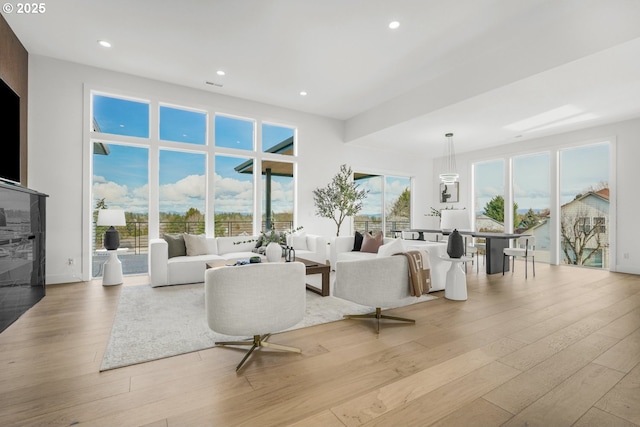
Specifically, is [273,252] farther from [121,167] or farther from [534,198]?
[534,198]

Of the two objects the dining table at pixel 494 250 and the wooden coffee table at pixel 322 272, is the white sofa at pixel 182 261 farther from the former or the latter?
the dining table at pixel 494 250

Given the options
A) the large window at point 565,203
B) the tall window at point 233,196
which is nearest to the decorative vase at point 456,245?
the tall window at point 233,196

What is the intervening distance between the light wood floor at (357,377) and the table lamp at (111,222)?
1524 millimetres

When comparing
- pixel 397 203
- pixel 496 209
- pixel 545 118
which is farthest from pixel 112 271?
pixel 496 209

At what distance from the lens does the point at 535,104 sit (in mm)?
4969

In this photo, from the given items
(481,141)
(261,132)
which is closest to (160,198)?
(261,132)

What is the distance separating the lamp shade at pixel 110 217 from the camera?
4531 mm

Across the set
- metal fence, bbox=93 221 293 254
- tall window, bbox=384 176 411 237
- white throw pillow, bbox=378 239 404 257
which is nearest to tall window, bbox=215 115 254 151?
metal fence, bbox=93 221 293 254

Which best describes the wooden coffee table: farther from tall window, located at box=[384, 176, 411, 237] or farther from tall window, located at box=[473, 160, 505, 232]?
tall window, located at box=[473, 160, 505, 232]

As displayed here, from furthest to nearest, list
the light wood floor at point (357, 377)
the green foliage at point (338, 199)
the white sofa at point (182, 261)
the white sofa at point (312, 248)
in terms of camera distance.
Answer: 1. the green foliage at point (338, 199)
2. the white sofa at point (312, 248)
3. the white sofa at point (182, 261)
4. the light wood floor at point (357, 377)

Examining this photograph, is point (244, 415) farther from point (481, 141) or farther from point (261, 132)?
point (481, 141)

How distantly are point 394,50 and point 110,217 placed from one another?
4.81 meters

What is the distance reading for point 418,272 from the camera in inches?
116

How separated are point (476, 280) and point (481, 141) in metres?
3.85
